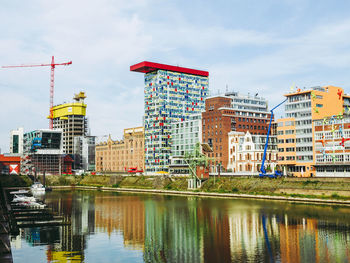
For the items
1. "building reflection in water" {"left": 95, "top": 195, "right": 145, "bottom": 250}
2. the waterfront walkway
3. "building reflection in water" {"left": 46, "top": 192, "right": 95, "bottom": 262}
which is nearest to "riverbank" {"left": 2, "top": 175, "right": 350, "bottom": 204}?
"building reflection in water" {"left": 95, "top": 195, "right": 145, "bottom": 250}

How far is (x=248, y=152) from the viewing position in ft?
602

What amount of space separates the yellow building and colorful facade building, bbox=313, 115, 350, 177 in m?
2.93

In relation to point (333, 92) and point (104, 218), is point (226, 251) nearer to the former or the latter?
point (104, 218)

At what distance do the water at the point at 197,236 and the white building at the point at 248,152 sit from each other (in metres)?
63.2

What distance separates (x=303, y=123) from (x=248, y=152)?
3585cm

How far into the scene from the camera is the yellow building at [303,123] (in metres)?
150

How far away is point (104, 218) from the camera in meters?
106

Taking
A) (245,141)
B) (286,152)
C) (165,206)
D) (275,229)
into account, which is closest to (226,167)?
(245,141)

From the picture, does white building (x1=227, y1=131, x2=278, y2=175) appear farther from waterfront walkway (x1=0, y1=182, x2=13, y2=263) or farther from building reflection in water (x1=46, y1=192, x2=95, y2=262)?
waterfront walkway (x1=0, y1=182, x2=13, y2=263)

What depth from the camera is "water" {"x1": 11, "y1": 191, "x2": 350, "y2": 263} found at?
2510 inches

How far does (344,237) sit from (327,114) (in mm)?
86301

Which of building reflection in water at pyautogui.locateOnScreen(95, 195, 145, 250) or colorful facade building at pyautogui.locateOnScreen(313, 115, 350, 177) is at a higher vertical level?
colorful facade building at pyautogui.locateOnScreen(313, 115, 350, 177)

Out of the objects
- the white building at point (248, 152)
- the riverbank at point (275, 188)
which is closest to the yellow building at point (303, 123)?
the riverbank at point (275, 188)

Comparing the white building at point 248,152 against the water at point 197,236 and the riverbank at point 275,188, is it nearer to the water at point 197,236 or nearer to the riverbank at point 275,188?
the riverbank at point 275,188
